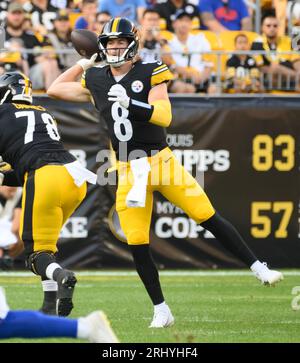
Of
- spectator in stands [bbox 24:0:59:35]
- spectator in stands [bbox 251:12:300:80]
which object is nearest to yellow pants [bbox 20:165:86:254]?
spectator in stands [bbox 251:12:300:80]

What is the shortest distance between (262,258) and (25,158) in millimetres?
5351

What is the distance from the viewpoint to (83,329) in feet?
15.0

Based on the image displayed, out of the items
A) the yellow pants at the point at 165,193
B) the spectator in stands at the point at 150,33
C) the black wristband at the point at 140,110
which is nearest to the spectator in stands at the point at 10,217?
the spectator in stands at the point at 150,33

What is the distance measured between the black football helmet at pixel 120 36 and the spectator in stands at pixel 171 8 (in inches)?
242

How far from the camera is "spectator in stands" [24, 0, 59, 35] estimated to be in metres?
12.8

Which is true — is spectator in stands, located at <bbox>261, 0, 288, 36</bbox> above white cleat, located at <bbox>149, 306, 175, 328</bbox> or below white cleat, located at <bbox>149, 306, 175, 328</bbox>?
above

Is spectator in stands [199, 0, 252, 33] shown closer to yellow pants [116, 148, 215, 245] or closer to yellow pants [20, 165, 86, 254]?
yellow pants [116, 148, 215, 245]

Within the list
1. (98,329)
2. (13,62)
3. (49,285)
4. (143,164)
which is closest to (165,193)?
(143,164)

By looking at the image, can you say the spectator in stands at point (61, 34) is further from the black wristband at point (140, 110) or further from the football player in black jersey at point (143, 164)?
the black wristband at point (140, 110)

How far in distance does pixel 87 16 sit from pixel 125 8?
60 cm

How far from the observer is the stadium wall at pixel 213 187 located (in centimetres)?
1162

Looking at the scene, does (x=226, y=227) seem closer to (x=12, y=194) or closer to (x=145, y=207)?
(x=145, y=207)

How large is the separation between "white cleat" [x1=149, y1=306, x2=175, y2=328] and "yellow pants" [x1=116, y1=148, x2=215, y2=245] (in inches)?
19.6

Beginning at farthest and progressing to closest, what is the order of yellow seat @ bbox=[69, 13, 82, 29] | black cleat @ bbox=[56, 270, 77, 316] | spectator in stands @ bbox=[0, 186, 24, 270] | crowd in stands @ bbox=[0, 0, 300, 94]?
1. yellow seat @ bbox=[69, 13, 82, 29]
2. crowd in stands @ bbox=[0, 0, 300, 94]
3. spectator in stands @ bbox=[0, 186, 24, 270]
4. black cleat @ bbox=[56, 270, 77, 316]
